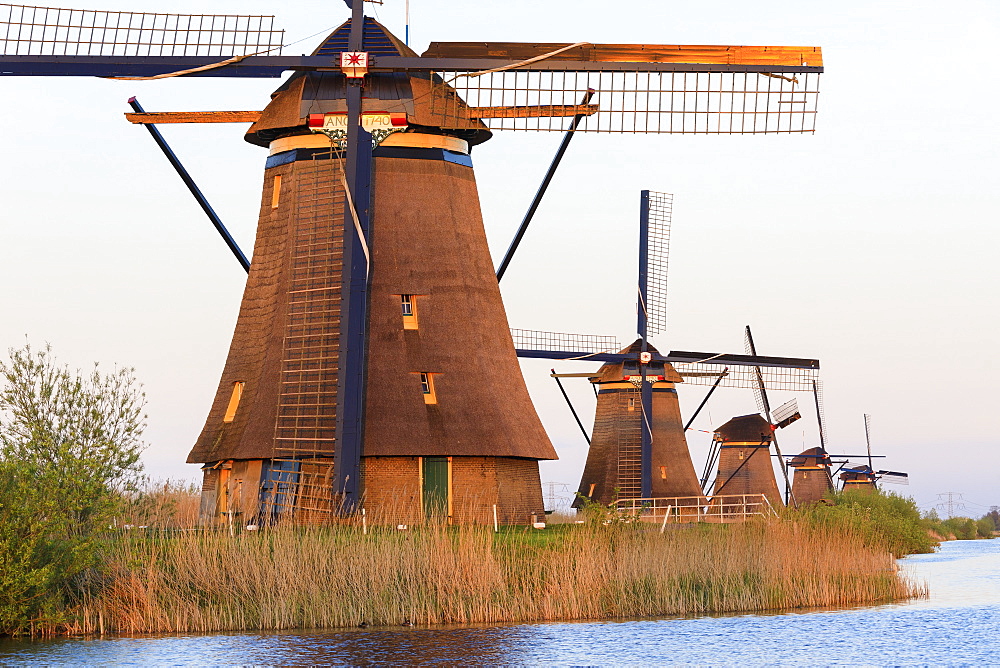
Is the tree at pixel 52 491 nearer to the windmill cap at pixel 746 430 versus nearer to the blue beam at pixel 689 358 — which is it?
the blue beam at pixel 689 358

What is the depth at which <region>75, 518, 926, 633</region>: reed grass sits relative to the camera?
19.0 m

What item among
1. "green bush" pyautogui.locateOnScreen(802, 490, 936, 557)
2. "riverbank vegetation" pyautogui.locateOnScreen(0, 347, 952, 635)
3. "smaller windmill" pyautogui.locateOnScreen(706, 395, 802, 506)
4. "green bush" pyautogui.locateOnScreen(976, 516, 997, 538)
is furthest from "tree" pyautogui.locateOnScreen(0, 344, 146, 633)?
"green bush" pyautogui.locateOnScreen(976, 516, 997, 538)

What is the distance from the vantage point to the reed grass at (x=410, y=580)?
18953 millimetres

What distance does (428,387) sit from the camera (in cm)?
2661

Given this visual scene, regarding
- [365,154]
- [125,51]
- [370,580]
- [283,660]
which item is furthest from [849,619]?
[125,51]

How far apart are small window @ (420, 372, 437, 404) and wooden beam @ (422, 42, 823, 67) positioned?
5.49 m

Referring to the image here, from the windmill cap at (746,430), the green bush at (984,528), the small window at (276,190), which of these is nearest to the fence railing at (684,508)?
the windmill cap at (746,430)

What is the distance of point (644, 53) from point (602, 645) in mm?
10770

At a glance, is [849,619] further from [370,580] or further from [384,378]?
[384,378]

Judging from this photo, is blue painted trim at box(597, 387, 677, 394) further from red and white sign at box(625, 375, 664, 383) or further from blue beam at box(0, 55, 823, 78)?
blue beam at box(0, 55, 823, 78)

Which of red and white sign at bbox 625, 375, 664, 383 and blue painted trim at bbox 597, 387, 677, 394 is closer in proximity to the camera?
red and white sign at bbox 625, 375, 664, 383

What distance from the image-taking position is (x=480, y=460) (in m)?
26.5

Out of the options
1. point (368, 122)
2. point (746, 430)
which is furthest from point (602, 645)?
point (746, 430)

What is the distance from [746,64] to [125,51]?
33.7 feet
